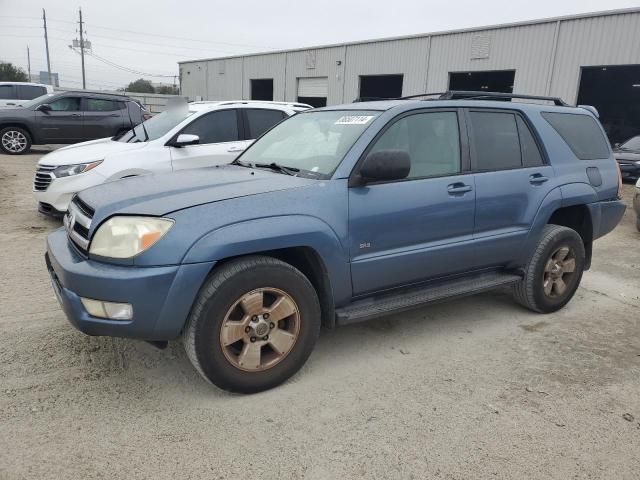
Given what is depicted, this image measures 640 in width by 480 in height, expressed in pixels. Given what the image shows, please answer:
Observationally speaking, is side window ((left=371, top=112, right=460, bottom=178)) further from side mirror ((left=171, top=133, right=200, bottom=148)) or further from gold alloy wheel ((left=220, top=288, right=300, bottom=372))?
side mirror ((left=171, top=133, right=200, bottom=148))

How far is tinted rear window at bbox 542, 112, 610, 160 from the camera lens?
180 inches

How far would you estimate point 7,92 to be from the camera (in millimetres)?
17734

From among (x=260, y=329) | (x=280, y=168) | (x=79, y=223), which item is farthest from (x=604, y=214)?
(x=79, y=223)

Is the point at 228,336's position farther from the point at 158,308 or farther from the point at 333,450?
the point at 333,450

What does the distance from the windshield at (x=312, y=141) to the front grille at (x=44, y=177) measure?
366cm

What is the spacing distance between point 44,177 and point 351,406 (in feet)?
18.3

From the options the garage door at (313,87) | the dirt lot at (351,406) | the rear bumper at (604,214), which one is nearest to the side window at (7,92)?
the garage door at (313,87)

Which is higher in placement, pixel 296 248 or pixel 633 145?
pixel 633 145

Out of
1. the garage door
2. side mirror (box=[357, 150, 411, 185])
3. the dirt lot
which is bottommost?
the dirt lot

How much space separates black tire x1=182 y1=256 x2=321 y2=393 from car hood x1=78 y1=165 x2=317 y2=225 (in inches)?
17.1

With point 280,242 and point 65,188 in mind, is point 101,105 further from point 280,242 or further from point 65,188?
point 280,242

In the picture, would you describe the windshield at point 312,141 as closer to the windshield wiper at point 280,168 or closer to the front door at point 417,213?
the windshield wiper at point 280,168

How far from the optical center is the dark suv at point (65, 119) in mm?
13203

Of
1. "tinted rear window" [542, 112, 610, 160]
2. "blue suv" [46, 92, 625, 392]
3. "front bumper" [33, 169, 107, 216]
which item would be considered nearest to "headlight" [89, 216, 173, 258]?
"blue suv" [46, 92, 625, 392]
